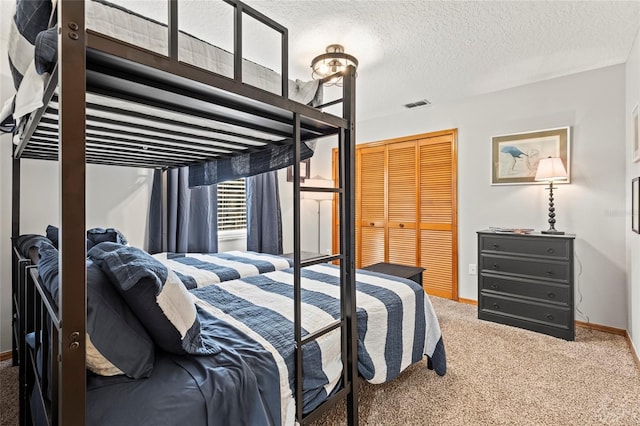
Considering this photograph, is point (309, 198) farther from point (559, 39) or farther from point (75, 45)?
point (75, 45)

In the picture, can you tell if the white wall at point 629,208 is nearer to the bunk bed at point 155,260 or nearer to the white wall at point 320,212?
the bunk bed at point 155,260

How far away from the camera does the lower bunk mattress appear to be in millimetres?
1043

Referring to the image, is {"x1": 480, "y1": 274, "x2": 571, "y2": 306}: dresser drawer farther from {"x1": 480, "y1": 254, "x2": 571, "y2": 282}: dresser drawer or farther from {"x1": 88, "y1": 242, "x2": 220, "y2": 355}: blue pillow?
{"x1": 88, "y1": 242, "x2": 220, "y2": 355}: blue pillow

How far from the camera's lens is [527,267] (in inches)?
122

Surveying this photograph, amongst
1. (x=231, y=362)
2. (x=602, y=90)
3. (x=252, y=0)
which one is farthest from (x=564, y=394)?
(x=252, y=0)

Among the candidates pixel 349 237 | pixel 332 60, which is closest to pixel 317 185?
pixel 332 60

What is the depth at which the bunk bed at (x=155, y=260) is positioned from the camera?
0.78 m

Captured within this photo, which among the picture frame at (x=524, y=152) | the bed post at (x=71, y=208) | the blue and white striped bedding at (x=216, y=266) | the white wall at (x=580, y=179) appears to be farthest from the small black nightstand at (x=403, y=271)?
the bed post at (x=71, y=208)

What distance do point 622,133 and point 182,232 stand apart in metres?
4.41

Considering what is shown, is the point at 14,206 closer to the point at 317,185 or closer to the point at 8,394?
the point at 8,394

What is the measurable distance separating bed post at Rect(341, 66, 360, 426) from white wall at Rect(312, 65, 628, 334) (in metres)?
2.77

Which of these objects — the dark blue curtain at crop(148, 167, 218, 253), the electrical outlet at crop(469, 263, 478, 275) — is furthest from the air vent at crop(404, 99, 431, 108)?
the dark blue curtain at crop(148, 167, 218, 253)

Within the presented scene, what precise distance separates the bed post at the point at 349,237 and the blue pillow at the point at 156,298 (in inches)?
26.5

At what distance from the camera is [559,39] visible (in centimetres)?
257
